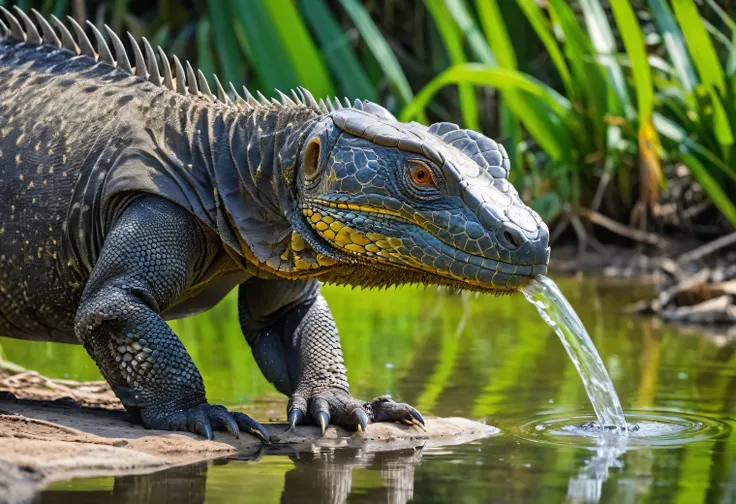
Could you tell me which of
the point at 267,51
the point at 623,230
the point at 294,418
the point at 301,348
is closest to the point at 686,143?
the point at 623,230

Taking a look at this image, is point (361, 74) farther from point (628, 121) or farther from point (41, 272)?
point (41, 272)

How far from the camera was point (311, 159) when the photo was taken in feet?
24.4

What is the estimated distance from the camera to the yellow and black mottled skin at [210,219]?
7.05m

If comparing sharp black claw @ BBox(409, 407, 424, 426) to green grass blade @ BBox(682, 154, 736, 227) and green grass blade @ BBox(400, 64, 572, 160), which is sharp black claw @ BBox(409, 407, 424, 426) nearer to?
green grass blade @ BBox(400, 64, 572, 160)

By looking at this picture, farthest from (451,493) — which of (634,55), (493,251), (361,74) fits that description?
(361,74)

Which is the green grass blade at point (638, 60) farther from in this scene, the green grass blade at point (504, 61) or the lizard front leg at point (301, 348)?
the lizard front leg at point (301, 348)

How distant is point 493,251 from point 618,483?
4.59 ft

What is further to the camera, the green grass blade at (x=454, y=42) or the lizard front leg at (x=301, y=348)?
the green grass blade at (x=454, y=42)

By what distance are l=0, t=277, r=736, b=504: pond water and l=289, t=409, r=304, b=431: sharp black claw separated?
499 millimetres

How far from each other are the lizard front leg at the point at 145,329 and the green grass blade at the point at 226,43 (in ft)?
33.0

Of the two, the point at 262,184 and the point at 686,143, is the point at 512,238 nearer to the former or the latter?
the point at 262,184

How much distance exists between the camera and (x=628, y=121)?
1515 centimetres

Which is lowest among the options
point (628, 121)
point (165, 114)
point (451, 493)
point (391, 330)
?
point (451, 493)

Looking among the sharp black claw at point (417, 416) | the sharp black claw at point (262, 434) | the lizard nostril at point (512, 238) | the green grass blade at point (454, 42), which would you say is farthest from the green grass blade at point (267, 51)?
the lizard nostril at point (512, 238)
